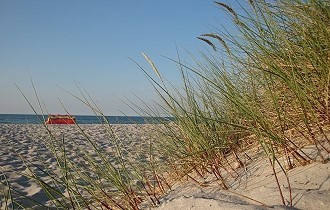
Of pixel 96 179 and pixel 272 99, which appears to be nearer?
pixel 272 99

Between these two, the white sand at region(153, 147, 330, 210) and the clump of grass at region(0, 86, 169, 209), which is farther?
the clump of grass at region(0, 86, 169, 209)

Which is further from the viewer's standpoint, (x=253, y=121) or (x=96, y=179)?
(x=96, y=179)

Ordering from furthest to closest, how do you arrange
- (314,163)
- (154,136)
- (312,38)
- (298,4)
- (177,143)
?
(154,136) < (177,143) < (298,4) < (312,38) < (314,163)

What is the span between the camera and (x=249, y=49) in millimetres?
1475

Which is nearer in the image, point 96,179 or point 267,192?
point 267,192

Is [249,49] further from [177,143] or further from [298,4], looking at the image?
[177,143]

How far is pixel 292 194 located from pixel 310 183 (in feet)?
0.25

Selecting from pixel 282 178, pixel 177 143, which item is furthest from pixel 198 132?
pixel 282 178

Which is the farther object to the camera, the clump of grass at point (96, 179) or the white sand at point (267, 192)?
the clump of grass at point (96, 179)

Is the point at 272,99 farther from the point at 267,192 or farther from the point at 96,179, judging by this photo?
the point at 96,179

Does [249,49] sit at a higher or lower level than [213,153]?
higher

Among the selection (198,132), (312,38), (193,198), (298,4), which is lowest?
(193,198)

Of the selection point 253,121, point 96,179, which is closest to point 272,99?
point 253,121

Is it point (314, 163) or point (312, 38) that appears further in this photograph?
point (312, 38)
